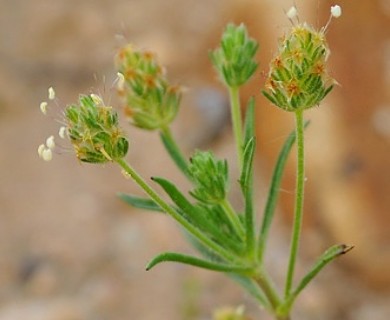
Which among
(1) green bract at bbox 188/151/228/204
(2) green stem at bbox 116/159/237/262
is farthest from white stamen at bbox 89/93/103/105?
(1) green bract at bbox 188/151/228/204

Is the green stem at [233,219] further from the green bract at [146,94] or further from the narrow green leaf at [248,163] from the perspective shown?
the green bract at [146,94]

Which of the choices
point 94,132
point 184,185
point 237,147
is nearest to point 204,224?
point 237,147

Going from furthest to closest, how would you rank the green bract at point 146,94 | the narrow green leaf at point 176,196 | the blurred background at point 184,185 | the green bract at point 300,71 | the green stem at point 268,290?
the blurred background at point 184,185 < the green bract at point 146,94 < the green stem at point 268,290 < the narrow green leaf at point 176,196 < the green bract at point 300,71

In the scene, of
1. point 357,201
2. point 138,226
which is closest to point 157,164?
point 138,226

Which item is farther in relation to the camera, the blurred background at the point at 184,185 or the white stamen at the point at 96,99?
the blurred background at the point at 184,185

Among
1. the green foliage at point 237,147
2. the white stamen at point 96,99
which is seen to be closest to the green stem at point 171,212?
the green foliage at point 237,147

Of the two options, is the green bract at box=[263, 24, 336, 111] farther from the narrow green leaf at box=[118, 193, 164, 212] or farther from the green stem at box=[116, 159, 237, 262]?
the narrow green leaf at box=[118, 193, 164, 212]

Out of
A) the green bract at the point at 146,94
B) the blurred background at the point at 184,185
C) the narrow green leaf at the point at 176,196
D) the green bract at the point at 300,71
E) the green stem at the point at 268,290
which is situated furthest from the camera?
the blurred background at the point at 184,185

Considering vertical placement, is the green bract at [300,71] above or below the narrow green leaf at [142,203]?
below
